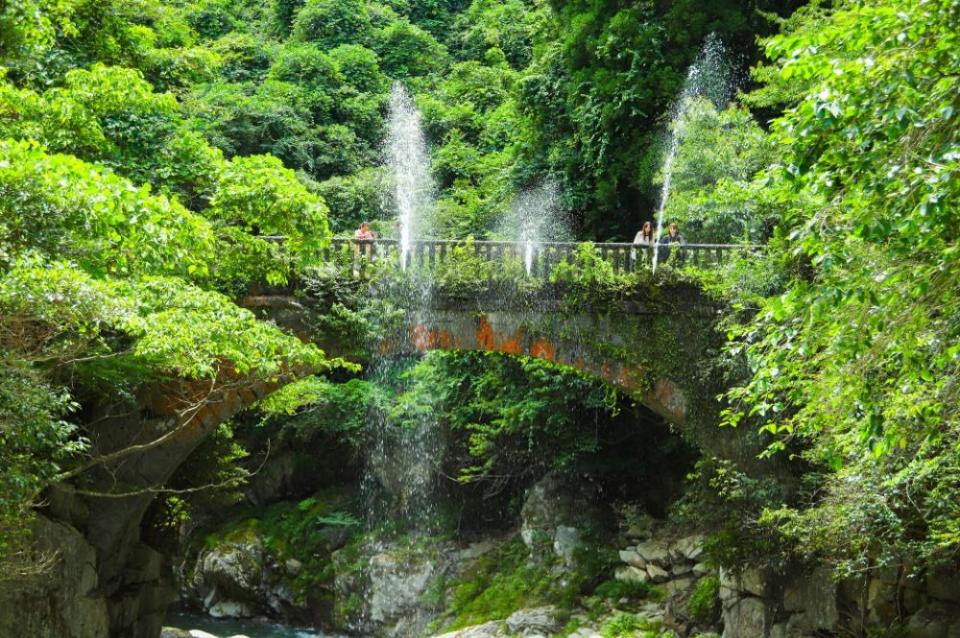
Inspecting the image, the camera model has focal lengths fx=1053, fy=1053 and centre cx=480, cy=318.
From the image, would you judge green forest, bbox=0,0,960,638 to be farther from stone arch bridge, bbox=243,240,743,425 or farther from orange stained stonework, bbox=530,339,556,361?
orange stained stonework, bbox=530,339,556,361

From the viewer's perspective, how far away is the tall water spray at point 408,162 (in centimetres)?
2366

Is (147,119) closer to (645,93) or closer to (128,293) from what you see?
(128,293)

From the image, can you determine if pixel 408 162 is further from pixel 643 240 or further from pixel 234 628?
pixel 643 240

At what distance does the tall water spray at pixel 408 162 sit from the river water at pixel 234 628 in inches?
332

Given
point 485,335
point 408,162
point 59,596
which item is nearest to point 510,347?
point 485,335

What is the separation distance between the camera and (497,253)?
13680mm

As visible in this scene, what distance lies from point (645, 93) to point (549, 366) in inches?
202

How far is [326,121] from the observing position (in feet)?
91.3

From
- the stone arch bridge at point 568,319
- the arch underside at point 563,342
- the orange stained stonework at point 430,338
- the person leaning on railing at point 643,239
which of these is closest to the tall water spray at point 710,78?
the person leaning on railing at point 643,239

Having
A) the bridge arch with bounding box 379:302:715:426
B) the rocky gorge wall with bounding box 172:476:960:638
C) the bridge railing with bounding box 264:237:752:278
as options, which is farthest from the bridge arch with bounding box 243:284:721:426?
the rocky gorge wall with bounding box 172:476:960:638

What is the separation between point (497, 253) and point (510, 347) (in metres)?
1.23

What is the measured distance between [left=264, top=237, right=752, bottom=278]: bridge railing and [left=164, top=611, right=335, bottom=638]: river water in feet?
25.6

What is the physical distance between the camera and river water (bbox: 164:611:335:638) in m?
18.2

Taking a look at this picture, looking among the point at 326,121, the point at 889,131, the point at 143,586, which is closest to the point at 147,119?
the point at 143,586
